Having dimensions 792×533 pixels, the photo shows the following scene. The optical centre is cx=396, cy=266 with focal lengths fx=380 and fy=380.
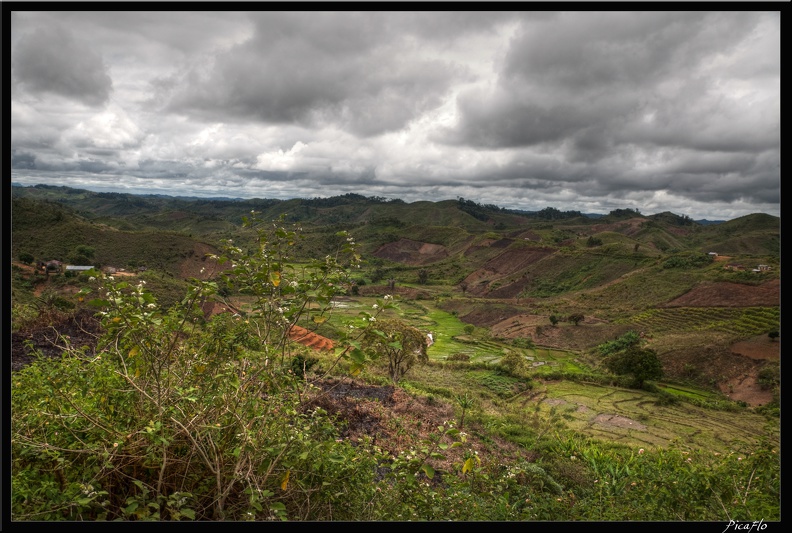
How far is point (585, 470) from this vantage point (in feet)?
30.4

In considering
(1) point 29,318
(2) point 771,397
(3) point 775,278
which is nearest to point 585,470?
(1) point 29,318

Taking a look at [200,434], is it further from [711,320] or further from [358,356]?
[711,320]

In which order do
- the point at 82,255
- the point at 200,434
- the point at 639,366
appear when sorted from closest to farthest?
the point at 200,434, the point at 639,366, the point at 82,255

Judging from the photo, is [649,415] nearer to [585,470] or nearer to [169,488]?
[585,470]

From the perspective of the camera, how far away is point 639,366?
85.6 feet

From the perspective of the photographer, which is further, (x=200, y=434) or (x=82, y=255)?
(x=82, y=255)

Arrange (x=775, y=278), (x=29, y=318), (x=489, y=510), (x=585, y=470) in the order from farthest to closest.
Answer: (x=775, y=278) → (x=29, y=318) → (x=585, y=470) → (x=489, y=510)

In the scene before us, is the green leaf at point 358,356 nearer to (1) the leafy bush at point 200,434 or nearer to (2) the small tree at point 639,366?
(1) the leafy bush at point 200,434

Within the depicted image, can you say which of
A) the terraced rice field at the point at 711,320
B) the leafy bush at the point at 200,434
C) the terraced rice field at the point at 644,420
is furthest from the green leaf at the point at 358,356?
the terraced rice field at the point at 711,320

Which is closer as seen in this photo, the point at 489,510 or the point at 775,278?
the point at 489,510

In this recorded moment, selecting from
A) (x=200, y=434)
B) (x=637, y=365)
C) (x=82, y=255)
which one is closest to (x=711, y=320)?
(x=637, y=365)

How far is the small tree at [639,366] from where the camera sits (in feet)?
84.8

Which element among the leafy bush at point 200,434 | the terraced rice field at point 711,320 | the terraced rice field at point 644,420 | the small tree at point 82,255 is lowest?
the terraced rice field at point 644,420
